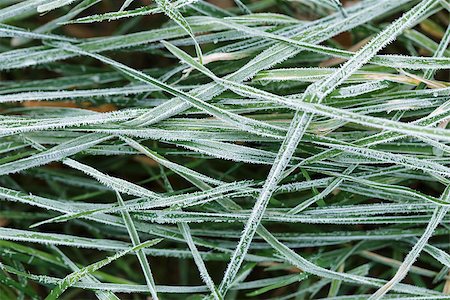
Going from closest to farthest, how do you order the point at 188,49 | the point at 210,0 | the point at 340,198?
the point at 340,198 → the point at 188,49 → the point at 210,0

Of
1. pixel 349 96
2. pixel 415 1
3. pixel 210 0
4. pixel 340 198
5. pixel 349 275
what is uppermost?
pixel 210 0

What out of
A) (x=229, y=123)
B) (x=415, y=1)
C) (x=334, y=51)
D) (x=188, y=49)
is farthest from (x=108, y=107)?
(x=415, y=1)

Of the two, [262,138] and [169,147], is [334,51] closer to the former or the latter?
[262,138]

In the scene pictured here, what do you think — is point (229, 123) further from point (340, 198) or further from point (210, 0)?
point (210, 0)

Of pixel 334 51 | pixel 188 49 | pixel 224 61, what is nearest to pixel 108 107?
pixel 188 49

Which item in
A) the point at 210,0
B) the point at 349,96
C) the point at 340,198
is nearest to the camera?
the point at 349,96

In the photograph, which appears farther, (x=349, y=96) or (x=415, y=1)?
(x=415, y=1)

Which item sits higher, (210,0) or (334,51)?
(210,0)
